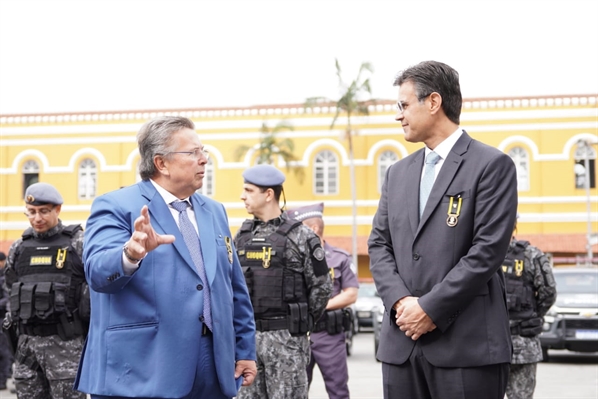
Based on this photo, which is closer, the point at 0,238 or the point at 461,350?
the point at 461,350

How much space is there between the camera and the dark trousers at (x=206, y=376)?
4.36 metres

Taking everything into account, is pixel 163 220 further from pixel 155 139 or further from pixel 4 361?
pixel 4 361

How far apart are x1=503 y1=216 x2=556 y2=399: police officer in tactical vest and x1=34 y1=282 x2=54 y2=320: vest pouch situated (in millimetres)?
4561

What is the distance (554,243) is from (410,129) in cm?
3670

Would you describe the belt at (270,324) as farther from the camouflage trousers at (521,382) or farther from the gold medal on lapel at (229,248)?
the camouflage trousers at (521,382)

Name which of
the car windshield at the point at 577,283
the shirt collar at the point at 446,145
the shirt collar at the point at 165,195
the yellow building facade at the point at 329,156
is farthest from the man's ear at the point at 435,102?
the yellow building facade at the point at 329,156

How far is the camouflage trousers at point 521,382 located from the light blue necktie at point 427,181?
488cm

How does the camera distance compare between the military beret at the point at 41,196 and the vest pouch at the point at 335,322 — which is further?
the vest pouch at the point at 335,322

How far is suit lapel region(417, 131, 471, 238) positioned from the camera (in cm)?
451

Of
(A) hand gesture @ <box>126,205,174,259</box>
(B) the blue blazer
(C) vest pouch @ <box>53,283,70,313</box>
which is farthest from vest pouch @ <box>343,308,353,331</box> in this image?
(A) hand gesture @ <box>126,205,174,259</box>

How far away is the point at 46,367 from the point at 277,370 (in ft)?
6.59

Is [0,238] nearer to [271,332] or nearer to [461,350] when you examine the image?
[271,332]

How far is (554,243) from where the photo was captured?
39688mm

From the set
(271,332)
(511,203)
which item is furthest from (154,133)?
(271,332)
